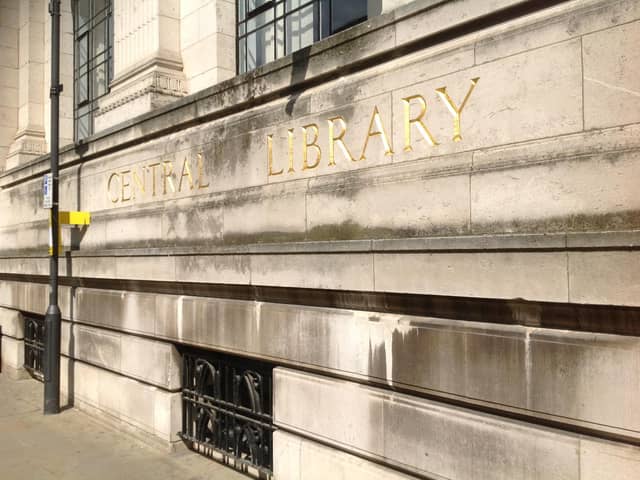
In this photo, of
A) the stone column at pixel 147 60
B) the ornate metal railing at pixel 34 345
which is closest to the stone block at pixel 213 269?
the stone column at pixel 147 60

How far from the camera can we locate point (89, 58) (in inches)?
573

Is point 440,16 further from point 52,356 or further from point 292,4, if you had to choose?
point 52,356

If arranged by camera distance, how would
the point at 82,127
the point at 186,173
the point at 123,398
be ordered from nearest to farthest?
the point at 186,173 < the point at 123,398 < the point at 82,127

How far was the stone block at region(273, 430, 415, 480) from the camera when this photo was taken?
4938 mm

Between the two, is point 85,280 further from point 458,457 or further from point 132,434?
point 458,457

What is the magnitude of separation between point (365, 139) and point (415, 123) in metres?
0.56

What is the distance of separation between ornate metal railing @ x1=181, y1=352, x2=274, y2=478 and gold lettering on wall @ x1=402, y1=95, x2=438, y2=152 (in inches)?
121

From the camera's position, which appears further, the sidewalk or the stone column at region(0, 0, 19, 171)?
the stone column at region(0, 0, 19, 171)

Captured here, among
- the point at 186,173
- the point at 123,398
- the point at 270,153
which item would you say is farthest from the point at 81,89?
the point at 270,153

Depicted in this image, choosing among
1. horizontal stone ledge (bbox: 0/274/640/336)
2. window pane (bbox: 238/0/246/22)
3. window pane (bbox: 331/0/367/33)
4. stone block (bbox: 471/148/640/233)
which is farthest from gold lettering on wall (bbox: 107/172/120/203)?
stone block (bbox: 471/148/640/233)

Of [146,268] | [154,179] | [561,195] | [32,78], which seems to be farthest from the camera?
[32,78]

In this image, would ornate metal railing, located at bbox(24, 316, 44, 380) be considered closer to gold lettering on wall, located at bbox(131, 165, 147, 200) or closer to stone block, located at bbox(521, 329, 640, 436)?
gold lettering on wall, located at bbox(131, 165, 147, 200)

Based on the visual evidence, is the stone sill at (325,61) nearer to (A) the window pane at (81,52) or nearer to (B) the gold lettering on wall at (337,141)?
(B) the gold lettering on wall at (337,141)

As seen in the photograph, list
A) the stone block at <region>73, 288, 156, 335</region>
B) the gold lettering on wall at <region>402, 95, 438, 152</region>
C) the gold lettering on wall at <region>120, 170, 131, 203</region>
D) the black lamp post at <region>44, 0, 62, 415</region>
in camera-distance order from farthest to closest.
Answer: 1. the black lamp post at <region>44, 0, 62, 415</region>
2. the gold lettering on wall at <region>120, 170, 131, 203</region>
3. the stone block at <region>73, 288, 156, 335</region>
4. the gold lettering on wall at <region>402, 95, 438, 152</region>
